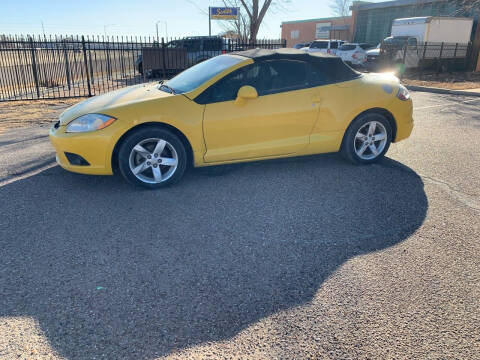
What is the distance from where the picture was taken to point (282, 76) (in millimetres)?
4750

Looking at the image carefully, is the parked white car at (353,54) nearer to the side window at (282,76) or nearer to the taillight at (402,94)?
the taillight at (402,94)

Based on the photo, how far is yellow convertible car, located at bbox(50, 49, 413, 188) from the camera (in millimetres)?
4238

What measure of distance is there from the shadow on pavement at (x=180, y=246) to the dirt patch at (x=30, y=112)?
419cm

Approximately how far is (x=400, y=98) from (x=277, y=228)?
2.93 metres

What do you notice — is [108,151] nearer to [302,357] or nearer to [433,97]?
[302,357]

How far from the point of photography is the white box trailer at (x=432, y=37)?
19.0m

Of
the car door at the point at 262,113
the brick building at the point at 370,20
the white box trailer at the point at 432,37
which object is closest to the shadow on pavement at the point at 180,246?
the car door at the point at 262,113

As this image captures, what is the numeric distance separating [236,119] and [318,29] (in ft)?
142

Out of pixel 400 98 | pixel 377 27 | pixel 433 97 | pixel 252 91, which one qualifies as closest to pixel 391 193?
pixel 400 98

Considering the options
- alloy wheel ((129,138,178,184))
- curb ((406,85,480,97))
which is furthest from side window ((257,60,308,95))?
curb ((406,85,480,97))

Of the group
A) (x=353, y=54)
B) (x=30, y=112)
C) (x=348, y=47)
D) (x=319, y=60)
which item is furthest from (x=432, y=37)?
(x=30, y=112)

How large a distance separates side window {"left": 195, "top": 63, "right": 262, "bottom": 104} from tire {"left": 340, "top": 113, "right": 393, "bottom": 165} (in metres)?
1.44

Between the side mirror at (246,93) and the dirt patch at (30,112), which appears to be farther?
the dirt patch at (30,112)

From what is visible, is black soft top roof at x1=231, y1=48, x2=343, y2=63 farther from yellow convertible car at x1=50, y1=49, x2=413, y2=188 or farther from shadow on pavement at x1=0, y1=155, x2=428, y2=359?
shadow on pavement at x1=0, y1=155, x2=428, y2=359
